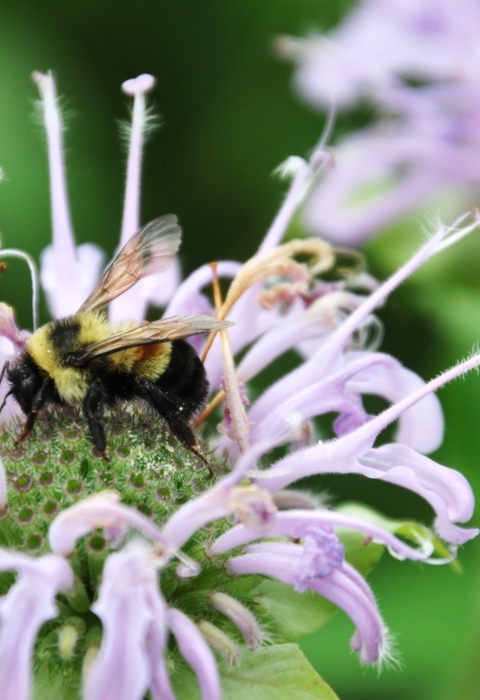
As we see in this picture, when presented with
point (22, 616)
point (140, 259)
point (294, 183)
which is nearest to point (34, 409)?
point (140, 259)

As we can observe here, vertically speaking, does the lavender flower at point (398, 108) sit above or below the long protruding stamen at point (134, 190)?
above

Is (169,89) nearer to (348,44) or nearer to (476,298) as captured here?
(348,44)

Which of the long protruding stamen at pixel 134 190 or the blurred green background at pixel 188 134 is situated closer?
the long protruding stamen at pixel 134 190

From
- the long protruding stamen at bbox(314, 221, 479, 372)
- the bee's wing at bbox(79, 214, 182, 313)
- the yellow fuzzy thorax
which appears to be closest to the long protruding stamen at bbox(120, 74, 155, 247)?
the bee's wing at bbox(79, 214, 182, 313)

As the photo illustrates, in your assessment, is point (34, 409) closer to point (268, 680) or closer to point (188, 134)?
point (268, 680)

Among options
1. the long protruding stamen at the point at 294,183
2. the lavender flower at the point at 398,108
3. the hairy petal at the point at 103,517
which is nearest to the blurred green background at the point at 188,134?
the lavender flower at the point at 398,108

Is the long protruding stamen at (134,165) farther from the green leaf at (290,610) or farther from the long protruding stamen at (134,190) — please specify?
the green leaf at (290,610)
